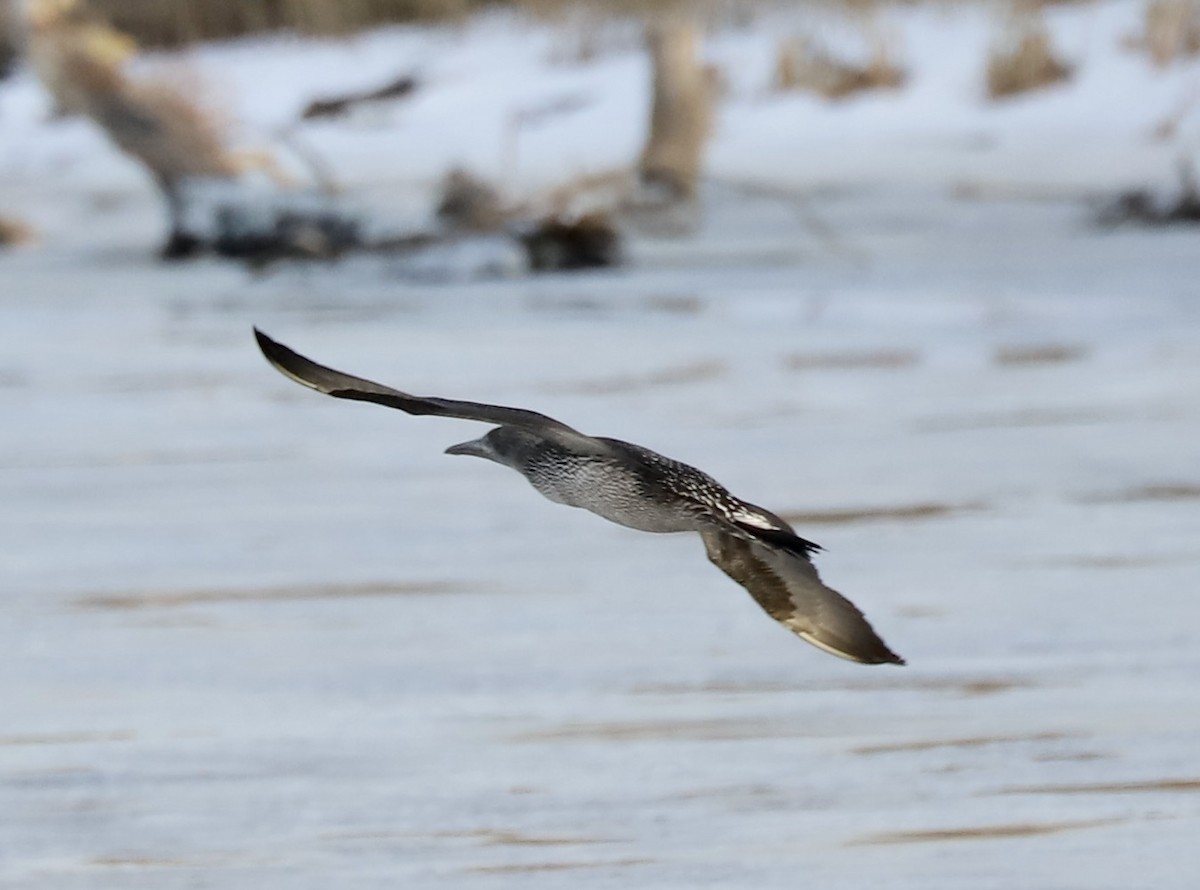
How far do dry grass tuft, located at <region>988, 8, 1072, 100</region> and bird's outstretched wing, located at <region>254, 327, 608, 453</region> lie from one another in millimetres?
12942

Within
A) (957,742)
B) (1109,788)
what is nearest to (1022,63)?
(957,742)

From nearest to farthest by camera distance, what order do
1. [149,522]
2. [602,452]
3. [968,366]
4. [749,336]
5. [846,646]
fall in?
1. [602,452]
2. [846,646]
3. [149,522]
4. [968,366]
5. [749,336]

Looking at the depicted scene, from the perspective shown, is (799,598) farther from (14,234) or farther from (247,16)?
(247,16)

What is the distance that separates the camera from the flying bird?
2.68 meters

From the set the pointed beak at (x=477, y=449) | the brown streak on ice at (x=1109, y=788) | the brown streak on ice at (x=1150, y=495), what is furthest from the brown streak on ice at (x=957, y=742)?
the brown streak on ice at (x=1150, y=495)

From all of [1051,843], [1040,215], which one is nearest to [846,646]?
[1051,843]

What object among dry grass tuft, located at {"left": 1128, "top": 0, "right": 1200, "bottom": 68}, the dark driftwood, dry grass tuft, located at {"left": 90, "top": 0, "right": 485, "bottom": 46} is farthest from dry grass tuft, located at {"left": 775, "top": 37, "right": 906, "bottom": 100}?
dry grass tuft, located at {"left": 90, "top": 0, "right": 485, "bottom": 46}

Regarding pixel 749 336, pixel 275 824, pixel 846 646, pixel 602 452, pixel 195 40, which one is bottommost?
pixel 195 40

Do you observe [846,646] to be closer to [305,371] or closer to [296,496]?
[305,371]

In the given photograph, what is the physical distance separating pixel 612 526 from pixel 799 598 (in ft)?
9.29

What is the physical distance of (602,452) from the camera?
278cm

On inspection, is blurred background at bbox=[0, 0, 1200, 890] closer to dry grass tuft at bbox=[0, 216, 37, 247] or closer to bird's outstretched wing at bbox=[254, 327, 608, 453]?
dry grass tuft at bbox=[0, 216, 37, 247]

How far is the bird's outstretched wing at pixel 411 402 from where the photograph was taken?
8.41 ft

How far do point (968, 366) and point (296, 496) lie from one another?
2855mm
